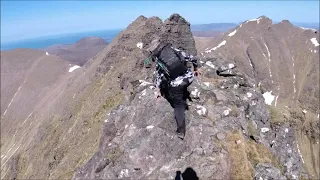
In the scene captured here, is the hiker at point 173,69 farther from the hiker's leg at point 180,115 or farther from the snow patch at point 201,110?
the snow patch at point 201,110

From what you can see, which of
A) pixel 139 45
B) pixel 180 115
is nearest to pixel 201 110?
pixel 180 115

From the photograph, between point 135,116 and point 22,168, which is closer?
point 135,116

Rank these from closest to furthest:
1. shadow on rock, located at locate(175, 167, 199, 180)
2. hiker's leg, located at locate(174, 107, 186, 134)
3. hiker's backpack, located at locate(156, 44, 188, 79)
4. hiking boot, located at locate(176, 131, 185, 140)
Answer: hiker's backpack, located at locate(156, 44, 188, 79), hiker's leg, located at locate(174, 107, 186, 134), shadow on rock, located at locate(175, 167, 199, 180), hiking boot, located at locate(176, 131, 185, 140)

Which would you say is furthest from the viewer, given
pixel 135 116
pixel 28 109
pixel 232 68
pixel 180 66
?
pixel 28 109

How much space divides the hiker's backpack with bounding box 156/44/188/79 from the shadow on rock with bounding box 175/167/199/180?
7666mm

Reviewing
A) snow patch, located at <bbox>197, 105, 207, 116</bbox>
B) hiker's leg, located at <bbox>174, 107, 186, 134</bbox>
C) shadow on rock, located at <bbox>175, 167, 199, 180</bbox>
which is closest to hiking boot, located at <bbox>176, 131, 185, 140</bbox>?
hiker's leg, located at <bbox>174, 107, 186, 134</bbox>

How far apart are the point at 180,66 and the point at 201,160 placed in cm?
817

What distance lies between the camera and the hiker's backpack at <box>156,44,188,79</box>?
1989 cm

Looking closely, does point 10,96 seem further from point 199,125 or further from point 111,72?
point 199,125

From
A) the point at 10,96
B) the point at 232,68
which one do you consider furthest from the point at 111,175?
the point at 10,96

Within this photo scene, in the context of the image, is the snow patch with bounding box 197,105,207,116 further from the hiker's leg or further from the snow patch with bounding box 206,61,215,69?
the snow patch with bounding box 206,61,215,69

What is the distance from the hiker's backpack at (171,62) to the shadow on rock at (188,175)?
767 centimetres

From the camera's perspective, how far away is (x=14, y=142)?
14738 cm

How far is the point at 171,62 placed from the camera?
19.9 m
